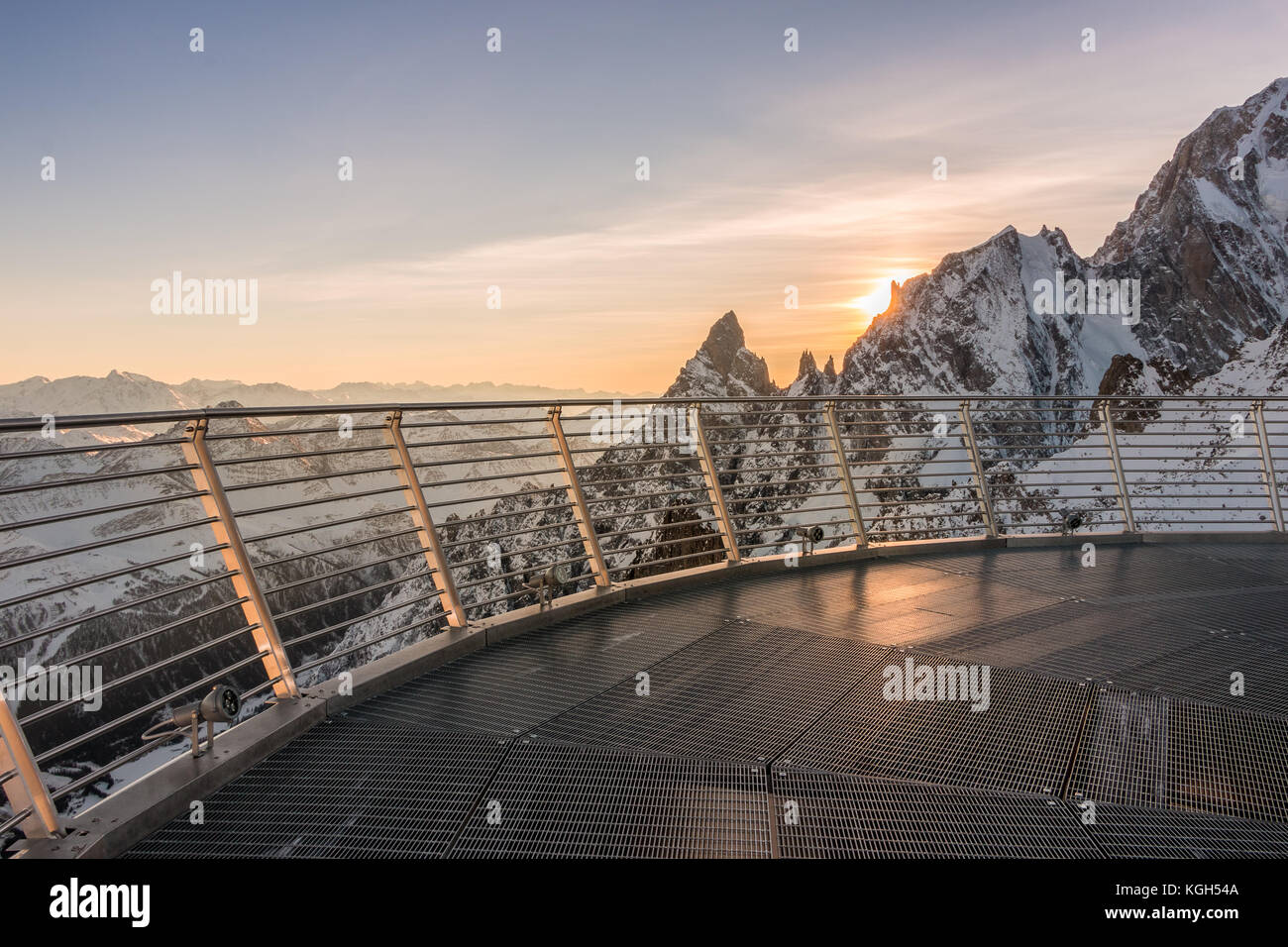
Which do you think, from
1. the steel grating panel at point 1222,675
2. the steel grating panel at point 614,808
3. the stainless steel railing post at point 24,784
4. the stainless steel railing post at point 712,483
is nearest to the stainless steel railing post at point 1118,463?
the steel grating panel at point 1222,675

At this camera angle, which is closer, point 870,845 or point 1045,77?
point 870,845

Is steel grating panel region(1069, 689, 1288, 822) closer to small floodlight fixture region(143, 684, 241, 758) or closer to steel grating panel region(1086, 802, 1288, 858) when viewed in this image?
steel grating panel region(1086, 802, 1288, 858)

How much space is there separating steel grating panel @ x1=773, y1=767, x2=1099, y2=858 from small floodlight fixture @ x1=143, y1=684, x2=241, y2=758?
7.51ft

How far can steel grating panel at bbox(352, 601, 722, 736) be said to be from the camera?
440cm

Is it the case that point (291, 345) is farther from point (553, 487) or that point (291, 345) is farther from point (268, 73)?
point (553, 487)

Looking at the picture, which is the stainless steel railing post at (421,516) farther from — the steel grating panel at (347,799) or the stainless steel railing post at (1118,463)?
the stainless steel railing post at (1118,463)

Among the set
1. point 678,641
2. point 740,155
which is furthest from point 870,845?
point 740,155

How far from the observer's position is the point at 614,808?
11.0ft

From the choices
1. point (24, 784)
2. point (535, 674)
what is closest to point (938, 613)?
point (535, 674)

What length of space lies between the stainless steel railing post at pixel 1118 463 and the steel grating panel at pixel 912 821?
654 centimetres

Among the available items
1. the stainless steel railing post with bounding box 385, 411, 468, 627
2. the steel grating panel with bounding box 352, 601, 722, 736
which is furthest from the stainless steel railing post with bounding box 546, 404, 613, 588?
the stainless steel railing post with bounding box 385, 411, 468, 627

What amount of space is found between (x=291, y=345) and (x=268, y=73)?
32250 millimetres

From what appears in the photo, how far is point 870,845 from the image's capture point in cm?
295

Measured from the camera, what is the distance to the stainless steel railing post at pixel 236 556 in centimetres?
408
